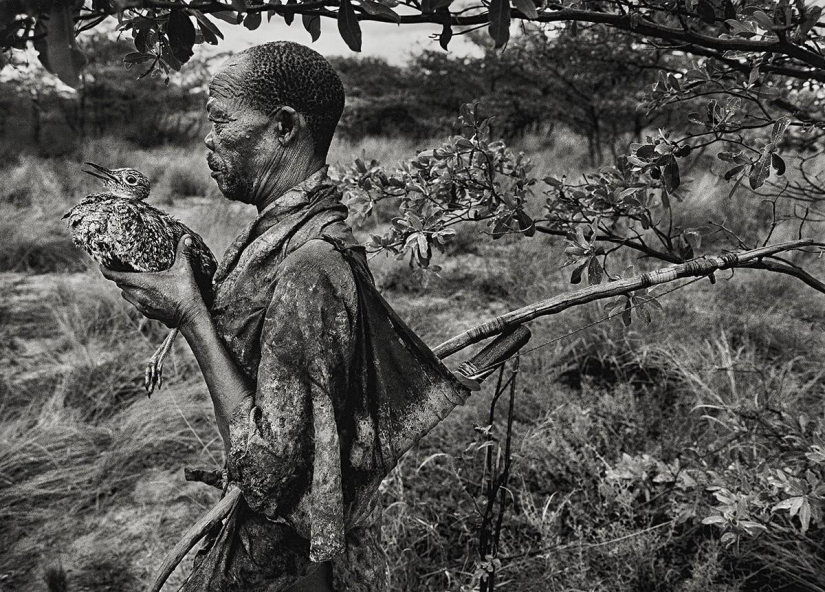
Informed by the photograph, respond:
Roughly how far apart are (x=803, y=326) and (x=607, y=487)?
2.49 m

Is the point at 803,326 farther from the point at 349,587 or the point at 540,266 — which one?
the point at 349,587

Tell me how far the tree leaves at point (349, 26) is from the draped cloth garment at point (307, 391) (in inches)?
9.6

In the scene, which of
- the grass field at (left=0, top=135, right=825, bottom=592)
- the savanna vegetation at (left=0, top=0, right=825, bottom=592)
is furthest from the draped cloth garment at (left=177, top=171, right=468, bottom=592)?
the grass field at (left=0, top=135, right=825, bottom=592)

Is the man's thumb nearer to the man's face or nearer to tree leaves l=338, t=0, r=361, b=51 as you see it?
the man's face

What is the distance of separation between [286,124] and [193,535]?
0.70m

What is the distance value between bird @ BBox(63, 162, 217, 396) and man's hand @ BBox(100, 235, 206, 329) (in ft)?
0.05

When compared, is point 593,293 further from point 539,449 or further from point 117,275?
point 539,449

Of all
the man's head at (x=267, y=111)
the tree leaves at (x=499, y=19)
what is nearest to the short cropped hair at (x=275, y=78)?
the man's head at (x=267, y=111)

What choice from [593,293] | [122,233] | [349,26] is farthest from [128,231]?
[593,293]

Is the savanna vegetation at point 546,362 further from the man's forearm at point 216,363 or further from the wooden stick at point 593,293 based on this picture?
the man's forearm at point 216,363

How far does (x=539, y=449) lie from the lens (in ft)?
9.78

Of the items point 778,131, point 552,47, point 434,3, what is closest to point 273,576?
point 434,3

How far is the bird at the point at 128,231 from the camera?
0.97m

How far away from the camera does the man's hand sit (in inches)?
39.4
